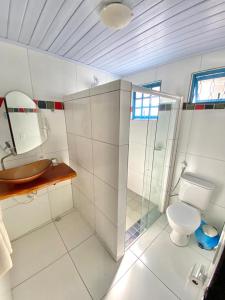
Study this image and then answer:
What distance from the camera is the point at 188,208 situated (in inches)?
61.3

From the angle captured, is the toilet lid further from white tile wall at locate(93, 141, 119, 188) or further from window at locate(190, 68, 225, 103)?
window at locate(190, 68, 225, 103)

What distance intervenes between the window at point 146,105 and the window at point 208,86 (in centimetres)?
49

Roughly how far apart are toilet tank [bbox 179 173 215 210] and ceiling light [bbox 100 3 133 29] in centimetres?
169

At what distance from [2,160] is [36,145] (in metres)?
0.35

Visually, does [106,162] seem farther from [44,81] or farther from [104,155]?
[44,81]

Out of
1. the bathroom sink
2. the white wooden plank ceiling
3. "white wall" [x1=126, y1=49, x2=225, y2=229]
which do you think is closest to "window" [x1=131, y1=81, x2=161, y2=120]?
"white wall" [x1=126, y1=49, x2=225, y2=229]

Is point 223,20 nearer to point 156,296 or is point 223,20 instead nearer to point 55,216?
point 156,296

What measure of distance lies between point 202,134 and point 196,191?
2.26 feet

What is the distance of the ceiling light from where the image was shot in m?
0.76

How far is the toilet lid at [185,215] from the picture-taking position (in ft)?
4.48

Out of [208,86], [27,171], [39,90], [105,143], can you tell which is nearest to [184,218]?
[105,143]

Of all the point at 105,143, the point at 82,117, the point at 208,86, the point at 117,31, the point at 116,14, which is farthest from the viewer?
the point at 208,86

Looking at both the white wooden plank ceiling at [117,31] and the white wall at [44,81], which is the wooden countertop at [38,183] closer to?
the white wall at [44,81]

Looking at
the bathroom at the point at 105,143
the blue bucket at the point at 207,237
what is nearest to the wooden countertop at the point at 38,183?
the bathroom at the point at 105,143
